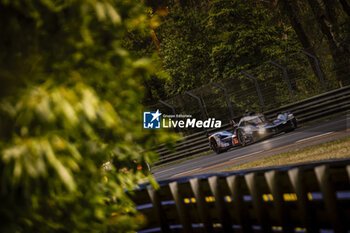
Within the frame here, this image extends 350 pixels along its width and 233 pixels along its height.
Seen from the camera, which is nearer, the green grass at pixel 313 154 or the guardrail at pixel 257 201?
the guardrail at pixel 257 201

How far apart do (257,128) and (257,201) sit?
13605 millimetres

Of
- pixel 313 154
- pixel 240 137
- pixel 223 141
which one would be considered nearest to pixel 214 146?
pixel 223 141

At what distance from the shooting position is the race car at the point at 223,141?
17619 mm

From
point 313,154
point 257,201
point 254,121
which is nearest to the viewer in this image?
point 257,201

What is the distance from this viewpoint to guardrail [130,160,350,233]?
9.17 ft

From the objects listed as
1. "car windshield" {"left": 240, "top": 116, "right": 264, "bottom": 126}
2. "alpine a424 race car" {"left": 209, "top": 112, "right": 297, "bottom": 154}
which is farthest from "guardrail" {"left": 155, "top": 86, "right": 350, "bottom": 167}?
"car windshield" {"left": 240, "top": 116, "right": 264, "bottom": 126}

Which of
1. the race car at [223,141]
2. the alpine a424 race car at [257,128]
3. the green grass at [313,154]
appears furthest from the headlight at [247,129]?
the green grass at [313,154]

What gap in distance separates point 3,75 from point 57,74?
31 centimetres

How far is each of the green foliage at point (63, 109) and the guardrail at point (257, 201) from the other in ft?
2.91

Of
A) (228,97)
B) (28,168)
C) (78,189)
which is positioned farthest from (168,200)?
(228,97)

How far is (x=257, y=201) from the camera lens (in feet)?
10.9

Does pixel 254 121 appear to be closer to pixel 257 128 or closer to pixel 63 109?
pixel 257 128

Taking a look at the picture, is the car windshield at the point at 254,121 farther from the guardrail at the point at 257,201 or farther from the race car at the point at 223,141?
the guardrail at the point at 257,201

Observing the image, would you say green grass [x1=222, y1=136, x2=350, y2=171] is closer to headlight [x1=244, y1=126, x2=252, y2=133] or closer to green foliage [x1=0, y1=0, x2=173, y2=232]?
headlight [x1=244, y1=126, x2=252, y2=133]
